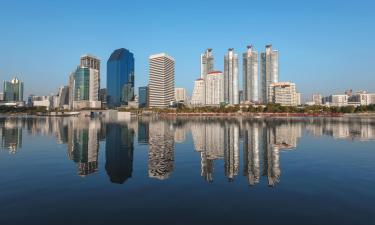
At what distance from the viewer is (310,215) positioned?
1695cm

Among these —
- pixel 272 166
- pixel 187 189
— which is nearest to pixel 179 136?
pixel 272 166

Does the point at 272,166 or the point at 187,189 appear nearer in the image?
the point at 187,189

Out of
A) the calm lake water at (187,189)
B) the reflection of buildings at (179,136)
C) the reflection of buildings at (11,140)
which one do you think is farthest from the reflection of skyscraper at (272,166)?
the reflection of buildings at (11,140)

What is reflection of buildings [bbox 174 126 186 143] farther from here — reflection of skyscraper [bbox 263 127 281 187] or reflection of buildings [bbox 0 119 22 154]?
reflection of buildings [bbox 0 119 22 154]

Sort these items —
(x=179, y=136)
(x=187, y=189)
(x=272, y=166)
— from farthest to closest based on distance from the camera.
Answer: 1. (x=179, y=136)
2. (x=272, y=166)
3. (x=187, y=189)

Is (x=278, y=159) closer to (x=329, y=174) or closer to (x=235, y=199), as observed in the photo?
(x=329, y=174)

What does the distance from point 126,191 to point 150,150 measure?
24316mm

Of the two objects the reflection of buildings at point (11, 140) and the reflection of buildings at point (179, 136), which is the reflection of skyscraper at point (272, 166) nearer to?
the reflection of buildings at point (179, 136)

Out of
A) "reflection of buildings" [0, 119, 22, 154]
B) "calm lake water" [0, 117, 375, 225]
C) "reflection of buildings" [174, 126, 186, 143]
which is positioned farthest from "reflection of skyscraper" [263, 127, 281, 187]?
"reflection of buildings" [0, 119, 22, 154]

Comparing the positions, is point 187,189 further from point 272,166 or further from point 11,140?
point 11,140

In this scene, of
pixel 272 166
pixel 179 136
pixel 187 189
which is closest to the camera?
pixel 187 189

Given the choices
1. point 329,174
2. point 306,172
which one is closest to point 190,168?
point 306,172

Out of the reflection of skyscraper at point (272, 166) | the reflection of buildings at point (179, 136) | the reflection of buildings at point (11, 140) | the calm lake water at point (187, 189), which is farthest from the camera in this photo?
the reflection of buildings at point (179, 136)

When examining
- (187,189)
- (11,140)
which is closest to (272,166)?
(187,189)
